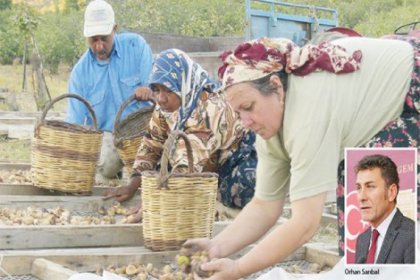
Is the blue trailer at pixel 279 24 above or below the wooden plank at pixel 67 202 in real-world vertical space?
above

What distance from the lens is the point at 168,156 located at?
314 cm

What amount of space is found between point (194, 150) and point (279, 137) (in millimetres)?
1357

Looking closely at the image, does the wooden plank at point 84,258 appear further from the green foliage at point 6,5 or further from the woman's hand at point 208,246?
the green foliage at point 6,5

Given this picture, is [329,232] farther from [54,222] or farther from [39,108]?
[39,108]

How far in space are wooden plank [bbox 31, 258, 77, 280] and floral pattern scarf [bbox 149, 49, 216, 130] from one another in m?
0.87

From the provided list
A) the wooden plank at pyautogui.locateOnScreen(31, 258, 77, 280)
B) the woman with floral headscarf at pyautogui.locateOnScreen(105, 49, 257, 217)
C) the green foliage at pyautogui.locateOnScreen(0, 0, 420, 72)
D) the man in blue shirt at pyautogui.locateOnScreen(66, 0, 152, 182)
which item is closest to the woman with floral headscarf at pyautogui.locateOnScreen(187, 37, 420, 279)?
the wooden plank at pyautogui.locateOnScreen(31, 258, 77, 280)

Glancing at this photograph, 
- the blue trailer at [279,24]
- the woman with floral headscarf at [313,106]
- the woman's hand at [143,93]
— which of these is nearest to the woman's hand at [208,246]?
the woman with floral headscarf at [313,106]

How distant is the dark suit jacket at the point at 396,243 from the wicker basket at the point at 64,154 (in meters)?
2.53

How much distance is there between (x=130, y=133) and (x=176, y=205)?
5.25ft

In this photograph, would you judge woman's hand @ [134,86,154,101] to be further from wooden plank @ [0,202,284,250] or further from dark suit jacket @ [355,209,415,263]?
dark suit jacket @ [355,209,415,263]

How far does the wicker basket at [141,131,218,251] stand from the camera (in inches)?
126

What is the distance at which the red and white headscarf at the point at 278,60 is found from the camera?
2.05 metres

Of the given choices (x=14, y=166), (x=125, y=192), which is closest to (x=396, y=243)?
(x=125, y=192)

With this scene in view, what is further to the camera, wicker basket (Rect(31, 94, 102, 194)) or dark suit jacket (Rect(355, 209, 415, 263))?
wicker basket (Rect(31, 94, 102, 194))
